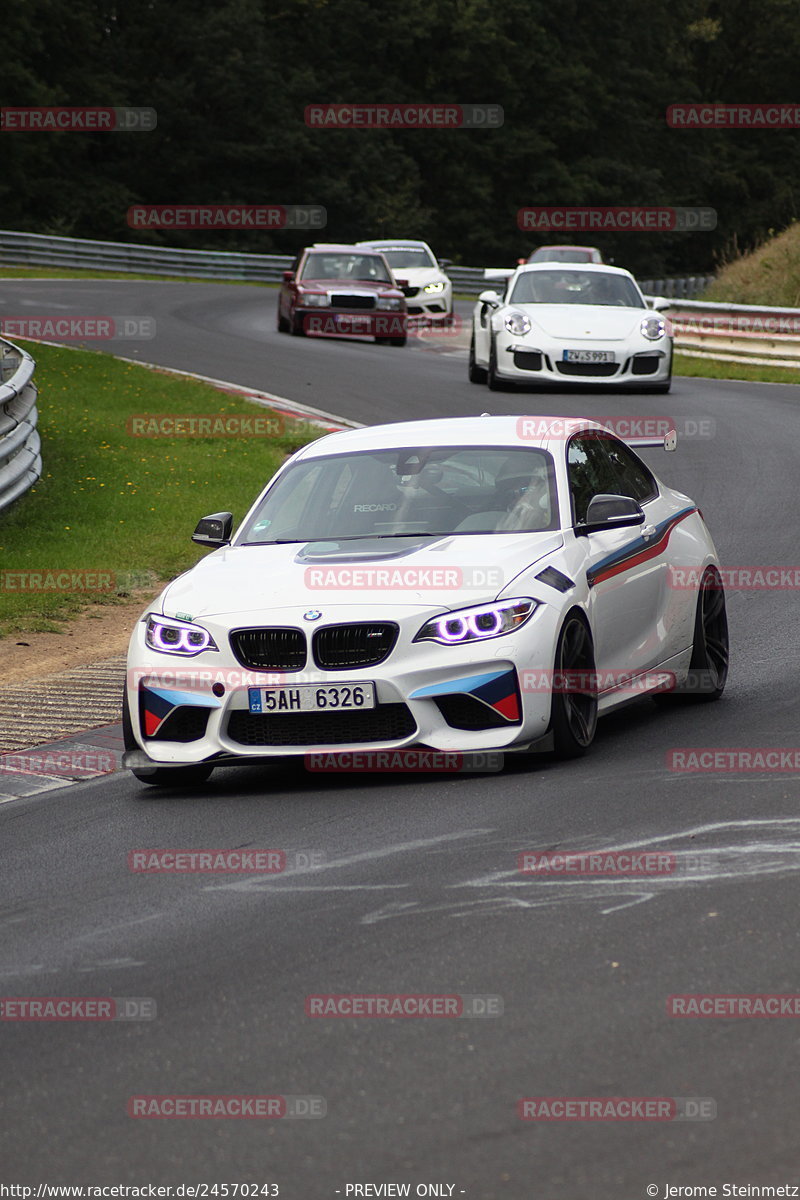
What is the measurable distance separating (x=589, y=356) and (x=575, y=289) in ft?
5.04

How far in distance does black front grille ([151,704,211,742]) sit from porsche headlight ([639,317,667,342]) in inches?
659

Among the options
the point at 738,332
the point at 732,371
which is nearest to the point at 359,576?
the point at 732,371

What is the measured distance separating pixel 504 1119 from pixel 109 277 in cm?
4610

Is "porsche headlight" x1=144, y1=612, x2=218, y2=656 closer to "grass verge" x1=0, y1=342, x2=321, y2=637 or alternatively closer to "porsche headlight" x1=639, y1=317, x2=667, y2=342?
"grass verge" x1=0, y1=342, x2=321, y2=637

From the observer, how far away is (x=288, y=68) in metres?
65.9

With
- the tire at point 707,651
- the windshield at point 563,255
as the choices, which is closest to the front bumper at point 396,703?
the tire at point 707,651

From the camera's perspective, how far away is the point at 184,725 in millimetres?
7965

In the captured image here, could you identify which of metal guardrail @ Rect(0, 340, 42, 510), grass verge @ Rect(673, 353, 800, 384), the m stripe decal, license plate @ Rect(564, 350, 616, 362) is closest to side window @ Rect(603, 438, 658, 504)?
the m stripe decal

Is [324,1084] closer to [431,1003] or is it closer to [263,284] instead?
[431,1003]

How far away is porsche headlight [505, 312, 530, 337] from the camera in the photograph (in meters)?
23.8

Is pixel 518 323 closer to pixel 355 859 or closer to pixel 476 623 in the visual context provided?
pixel 476 623

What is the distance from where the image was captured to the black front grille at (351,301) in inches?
1292

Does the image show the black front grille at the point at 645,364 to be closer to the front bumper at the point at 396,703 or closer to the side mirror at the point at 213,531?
the side mirror at the point at 213,531

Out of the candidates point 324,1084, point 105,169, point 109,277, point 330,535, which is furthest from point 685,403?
point 105,169
